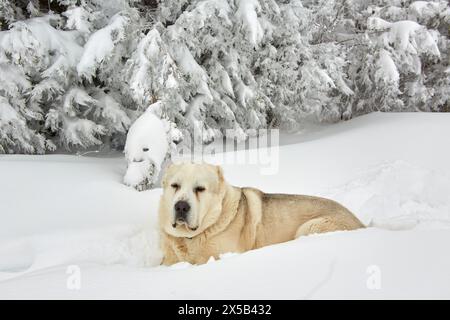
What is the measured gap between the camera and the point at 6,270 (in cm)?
405

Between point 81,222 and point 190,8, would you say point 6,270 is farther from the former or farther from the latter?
point 190,8

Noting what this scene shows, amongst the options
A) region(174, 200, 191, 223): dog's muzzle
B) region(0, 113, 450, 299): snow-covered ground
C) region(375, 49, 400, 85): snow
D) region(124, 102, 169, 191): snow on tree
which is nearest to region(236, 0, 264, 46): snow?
region(0, 113, 450, 299): snow-covered ground

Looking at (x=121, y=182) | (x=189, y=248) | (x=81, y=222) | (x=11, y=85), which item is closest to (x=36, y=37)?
(x=11, y=85)

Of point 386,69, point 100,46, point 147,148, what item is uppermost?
point 100,46

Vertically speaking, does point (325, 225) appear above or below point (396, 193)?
above

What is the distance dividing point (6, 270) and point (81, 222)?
110cm

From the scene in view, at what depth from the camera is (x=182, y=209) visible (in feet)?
12.4

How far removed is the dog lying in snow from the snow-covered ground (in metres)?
0.51

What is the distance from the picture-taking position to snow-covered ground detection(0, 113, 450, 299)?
95.6 inches

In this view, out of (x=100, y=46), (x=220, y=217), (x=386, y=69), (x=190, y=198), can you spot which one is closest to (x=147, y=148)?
(x=100, y=46)

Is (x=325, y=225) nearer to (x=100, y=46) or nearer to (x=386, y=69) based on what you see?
(x=100, y=46)

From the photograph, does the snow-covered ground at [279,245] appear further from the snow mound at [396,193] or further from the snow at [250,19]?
the snow at [250,19]

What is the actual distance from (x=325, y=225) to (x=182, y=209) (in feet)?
4.81

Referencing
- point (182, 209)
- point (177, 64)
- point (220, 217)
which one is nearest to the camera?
point (182, 209)
